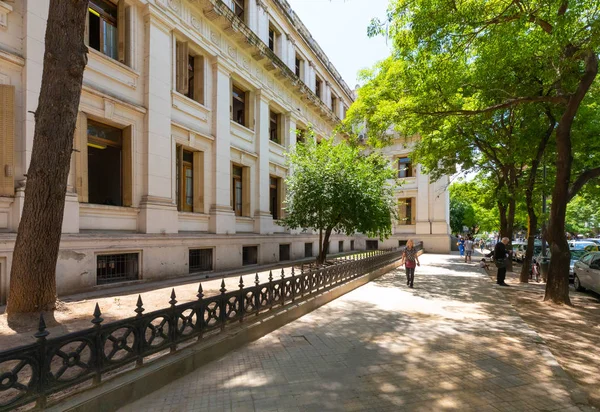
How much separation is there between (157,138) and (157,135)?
0.10m

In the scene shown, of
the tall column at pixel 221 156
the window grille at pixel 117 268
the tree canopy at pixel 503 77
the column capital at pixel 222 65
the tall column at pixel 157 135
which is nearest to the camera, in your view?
the tree canopy at pixel 503 77

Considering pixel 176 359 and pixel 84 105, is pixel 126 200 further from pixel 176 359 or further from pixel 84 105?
pixel 176 359

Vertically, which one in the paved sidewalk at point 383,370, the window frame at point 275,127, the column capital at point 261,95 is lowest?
the paved sidewalk at point 383,370

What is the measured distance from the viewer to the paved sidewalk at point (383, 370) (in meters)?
3.67

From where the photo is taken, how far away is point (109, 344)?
4668 millimetres

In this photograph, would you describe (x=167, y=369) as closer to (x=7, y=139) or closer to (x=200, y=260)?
(x=7, y=139)

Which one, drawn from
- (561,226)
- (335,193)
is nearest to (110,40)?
(335,193)

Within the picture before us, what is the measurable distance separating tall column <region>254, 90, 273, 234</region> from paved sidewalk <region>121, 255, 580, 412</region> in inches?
392

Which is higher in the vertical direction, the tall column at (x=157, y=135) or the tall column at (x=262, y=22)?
the tall column at (x=262, y=22)

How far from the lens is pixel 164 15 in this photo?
37.7ft

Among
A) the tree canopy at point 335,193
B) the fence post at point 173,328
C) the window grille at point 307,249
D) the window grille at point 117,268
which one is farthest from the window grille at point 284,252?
the fence post at point 173,328

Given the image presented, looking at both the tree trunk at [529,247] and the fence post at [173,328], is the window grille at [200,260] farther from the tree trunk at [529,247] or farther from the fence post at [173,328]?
the tree trunk at [529,247]

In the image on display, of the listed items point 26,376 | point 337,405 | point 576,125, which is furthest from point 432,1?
point 26,376

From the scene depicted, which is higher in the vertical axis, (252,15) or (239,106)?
(252,15)
